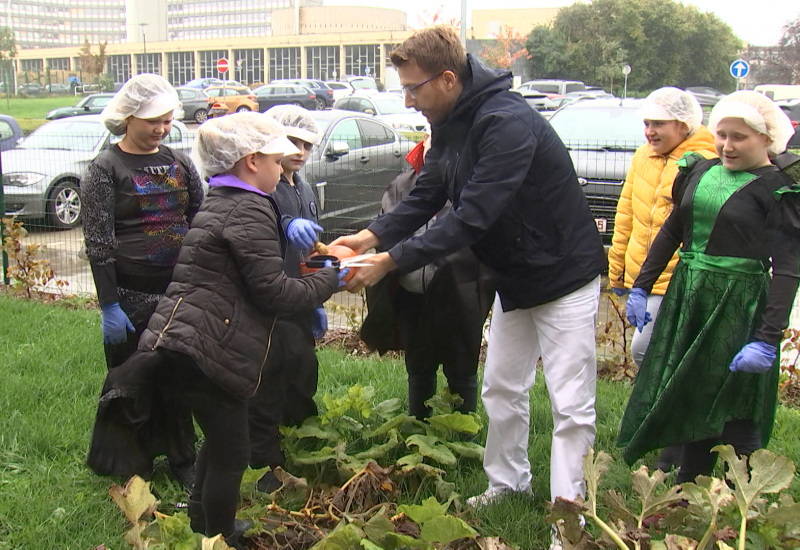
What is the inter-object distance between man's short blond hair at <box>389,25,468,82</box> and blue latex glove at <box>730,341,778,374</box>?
1.53 m

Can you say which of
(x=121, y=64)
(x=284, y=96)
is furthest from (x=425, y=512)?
(x=121, y=64)

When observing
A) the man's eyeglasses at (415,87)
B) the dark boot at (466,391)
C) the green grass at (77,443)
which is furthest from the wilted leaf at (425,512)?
the man's eyeglasses at (415,87)

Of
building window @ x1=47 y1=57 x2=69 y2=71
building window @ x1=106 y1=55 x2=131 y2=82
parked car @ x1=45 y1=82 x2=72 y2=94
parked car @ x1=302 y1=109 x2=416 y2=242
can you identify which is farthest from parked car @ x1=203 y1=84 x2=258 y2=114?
building window @ x1=47 y1=57 x2=69 y2=71

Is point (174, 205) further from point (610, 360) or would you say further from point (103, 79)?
point (103, 79)

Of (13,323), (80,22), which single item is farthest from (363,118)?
(80,22)

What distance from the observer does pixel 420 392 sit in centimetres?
435

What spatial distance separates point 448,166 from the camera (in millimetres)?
3367

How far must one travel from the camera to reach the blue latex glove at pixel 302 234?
11.4ft

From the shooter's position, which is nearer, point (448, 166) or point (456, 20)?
point (448, 166)

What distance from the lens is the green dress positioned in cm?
323

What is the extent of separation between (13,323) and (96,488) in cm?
324

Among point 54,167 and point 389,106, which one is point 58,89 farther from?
point 54,167

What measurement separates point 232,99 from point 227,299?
33.4 meters

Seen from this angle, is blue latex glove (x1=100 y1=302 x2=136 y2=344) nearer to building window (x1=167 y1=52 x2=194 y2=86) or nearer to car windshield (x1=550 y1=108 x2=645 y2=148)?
car windshield (x1=550 y1=108 x2=645 y2=148)
